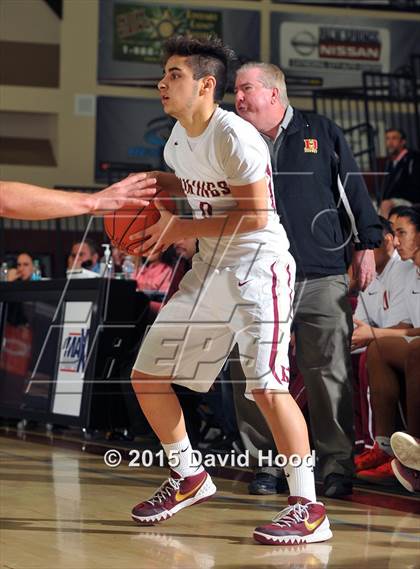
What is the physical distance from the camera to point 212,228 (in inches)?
163

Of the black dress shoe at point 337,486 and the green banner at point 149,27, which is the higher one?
the green banner at point 149,27

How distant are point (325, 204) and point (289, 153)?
32cm

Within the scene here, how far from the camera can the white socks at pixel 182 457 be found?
4488 millimetres

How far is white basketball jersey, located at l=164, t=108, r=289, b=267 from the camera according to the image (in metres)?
4.13

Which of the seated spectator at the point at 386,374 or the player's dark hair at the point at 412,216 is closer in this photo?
the seated spectator at the point at 386,374

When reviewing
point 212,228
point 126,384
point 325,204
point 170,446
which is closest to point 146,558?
point 170,446

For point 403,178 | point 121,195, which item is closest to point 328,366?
point 121,195

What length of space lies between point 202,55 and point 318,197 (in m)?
1.25

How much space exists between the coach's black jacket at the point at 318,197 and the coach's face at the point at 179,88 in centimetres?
117

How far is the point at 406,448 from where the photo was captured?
4.81 m

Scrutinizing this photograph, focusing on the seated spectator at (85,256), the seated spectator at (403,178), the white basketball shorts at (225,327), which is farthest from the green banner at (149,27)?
the white basketball shorts at (225,327)

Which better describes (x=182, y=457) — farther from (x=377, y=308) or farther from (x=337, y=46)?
(x=337, y=46)

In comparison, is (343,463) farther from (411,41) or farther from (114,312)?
(411,41)

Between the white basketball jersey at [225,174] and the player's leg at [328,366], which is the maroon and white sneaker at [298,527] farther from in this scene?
the player's leg at [328,366]
